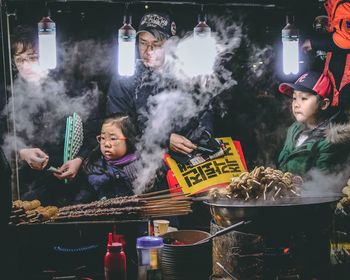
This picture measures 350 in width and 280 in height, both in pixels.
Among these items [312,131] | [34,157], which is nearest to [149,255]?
[34,157]

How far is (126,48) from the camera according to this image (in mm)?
5234

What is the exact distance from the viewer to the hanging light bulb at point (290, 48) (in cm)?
546

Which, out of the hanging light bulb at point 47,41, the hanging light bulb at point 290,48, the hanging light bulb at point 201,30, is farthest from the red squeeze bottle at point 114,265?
the hanging light bulb at point 290,48

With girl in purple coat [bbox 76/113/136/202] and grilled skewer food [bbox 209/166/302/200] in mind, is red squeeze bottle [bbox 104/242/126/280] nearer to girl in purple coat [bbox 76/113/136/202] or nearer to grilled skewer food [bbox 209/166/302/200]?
grilled skewer food [bbox 209/166/302/200]

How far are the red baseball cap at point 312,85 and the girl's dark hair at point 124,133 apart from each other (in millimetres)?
1973

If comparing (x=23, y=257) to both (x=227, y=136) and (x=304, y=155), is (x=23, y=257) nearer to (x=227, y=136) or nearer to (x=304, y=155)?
(x=227, y=136)

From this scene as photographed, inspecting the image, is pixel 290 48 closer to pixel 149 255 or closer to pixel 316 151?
pixel 316 151

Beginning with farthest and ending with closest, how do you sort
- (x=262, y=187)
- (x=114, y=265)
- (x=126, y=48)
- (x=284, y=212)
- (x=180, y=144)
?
(x=180, y=144) → (x=126, y=48) → (x=262, y=187) → (x=114, y=265) → (x=284, y=212)

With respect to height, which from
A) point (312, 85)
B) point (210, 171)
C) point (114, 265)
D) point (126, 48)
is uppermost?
point (126, 48)

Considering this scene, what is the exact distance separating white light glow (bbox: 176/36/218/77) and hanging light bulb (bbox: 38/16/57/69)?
1504mm

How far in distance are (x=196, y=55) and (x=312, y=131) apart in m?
1.79

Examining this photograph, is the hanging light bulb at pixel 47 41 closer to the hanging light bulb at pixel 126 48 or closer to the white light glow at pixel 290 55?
the hanging light bulb at pixel 126 48

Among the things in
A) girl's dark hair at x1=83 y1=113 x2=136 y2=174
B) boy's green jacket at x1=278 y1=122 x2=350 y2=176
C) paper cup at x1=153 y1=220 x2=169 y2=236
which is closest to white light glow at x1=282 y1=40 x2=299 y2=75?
boy's green jacket at x1=278 y1=122 x2=350 y2=176

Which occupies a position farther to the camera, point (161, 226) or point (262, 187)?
point (161, 226)
